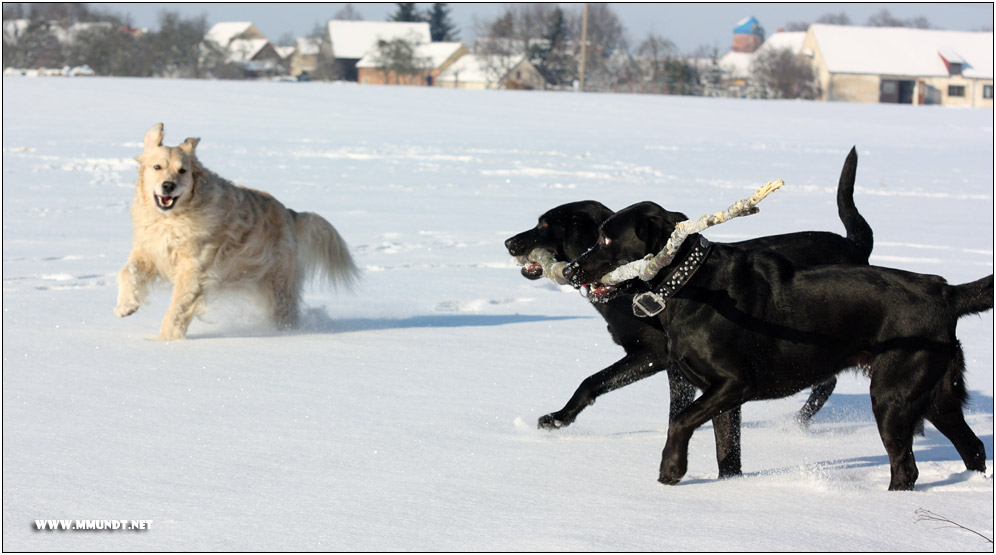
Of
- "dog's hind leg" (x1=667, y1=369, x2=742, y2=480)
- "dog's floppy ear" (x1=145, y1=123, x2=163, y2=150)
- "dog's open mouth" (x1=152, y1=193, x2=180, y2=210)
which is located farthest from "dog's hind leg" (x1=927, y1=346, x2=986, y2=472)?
"dog's floppy ear" (x1=145, y1=123, x2=163, y2=150)

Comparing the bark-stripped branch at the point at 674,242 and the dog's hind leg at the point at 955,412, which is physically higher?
the bark-stripped branch at the point at 674,242

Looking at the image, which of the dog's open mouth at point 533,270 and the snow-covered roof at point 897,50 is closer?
the dog's open mouth at point 533,270

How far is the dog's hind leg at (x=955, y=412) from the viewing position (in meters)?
3.89

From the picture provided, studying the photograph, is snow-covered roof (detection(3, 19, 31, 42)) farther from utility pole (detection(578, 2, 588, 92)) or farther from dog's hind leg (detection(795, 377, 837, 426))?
dog's hind leg (detection(795, 377, 837, 426))

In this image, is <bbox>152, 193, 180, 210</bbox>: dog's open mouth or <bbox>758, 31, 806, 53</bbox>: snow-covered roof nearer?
<bbox>152, 193, 180, 210</bbox>: dog's open mouth

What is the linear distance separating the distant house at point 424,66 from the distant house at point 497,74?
1.38 m

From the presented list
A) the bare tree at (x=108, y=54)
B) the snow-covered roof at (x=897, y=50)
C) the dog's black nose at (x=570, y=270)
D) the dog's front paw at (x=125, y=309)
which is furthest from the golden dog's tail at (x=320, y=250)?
the snow-covered roof at (x=897, y=50)

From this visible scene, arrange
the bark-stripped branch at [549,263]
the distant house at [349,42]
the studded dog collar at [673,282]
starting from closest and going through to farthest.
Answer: the studded dog collar at [673,282] → the bark-stripped branch at [549,263] → the distant house at [349,42]

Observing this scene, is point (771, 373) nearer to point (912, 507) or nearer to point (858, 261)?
point (912, 507)

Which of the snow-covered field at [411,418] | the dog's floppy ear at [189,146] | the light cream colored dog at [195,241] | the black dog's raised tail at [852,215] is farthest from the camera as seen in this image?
the dog's floppy ear at [189,146]

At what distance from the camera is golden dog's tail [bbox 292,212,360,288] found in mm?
7543

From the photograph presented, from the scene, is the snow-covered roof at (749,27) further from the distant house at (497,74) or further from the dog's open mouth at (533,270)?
the dog's open mouth at (533,270)

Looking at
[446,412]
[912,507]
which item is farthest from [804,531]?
[446,412]

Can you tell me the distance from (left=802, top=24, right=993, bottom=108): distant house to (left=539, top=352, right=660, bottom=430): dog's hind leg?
189 feet
